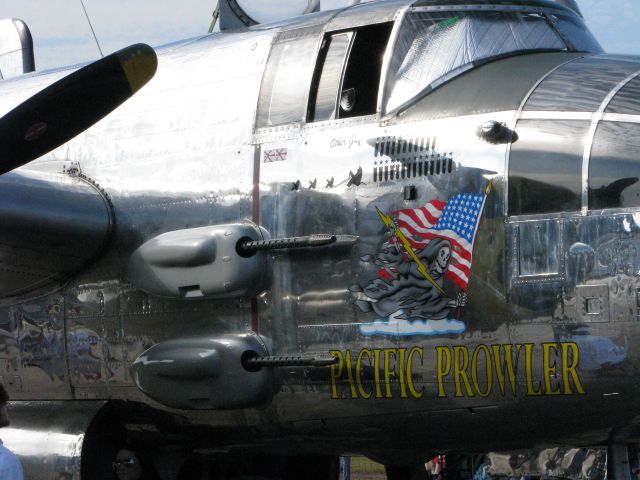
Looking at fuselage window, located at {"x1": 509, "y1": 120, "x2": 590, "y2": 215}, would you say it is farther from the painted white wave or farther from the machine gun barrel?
the machine gun barrel

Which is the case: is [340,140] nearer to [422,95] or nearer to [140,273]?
[422,95]

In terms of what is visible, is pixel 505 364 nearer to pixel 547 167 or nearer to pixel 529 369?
pixel 529 369

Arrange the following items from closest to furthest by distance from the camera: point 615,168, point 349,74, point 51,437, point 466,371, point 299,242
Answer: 1. point 615,168
2. point 466,371
3. point 299,242
4. point 349,74
5. point 51,437

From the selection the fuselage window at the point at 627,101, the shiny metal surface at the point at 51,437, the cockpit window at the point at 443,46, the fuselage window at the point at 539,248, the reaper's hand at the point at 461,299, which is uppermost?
the cockpit window at the point at 443,46

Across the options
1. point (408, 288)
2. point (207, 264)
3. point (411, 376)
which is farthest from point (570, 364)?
point (207, 264)

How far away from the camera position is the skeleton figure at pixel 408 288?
7746 mm

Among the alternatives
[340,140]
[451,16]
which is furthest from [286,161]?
[451,16]

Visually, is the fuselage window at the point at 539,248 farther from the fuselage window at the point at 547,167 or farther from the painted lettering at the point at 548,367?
the painted lettering at the point at 548,367

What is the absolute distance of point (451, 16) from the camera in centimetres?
862

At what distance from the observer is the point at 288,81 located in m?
8.73

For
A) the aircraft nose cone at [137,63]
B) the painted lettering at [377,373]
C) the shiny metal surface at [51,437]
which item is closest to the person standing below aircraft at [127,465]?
the shiny metal surface at [51,437]

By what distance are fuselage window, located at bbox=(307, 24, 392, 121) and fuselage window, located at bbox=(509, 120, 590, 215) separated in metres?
1.43

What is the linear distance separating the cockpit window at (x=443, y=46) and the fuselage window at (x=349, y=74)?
255mm

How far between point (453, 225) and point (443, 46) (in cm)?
150
